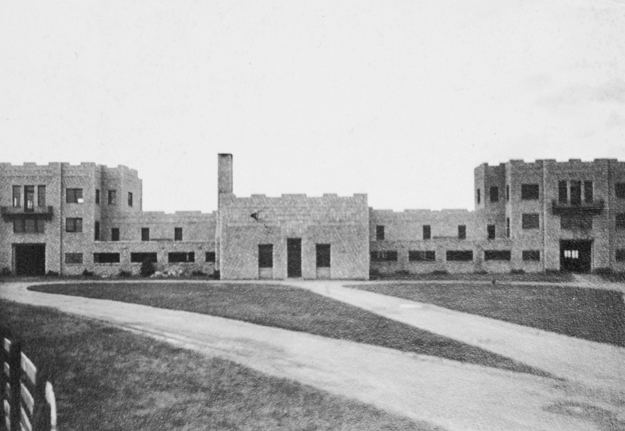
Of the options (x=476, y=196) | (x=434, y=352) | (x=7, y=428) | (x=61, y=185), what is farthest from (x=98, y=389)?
(x=476, y=196)

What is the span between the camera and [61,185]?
Result: 40969 millimetres

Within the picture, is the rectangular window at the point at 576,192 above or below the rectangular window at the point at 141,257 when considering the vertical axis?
above

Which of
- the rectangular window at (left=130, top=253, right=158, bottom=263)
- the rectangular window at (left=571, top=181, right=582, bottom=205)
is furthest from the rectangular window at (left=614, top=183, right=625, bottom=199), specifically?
the rectangular window at (left=130, top=253, right=158, bottom=263)

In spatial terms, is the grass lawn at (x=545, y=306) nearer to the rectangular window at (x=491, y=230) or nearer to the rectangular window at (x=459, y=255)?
the rectangular window at (x=459, y=255)

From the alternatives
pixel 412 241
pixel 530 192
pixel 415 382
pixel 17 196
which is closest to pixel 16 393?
pixel 415 382

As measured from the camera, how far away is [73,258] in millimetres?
40625

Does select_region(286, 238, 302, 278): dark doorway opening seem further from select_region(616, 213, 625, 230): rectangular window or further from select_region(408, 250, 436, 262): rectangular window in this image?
select_region(616, 213, 625, 230): rectangular window

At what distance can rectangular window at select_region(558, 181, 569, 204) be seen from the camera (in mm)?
40531

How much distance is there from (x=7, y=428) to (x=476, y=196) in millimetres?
46207

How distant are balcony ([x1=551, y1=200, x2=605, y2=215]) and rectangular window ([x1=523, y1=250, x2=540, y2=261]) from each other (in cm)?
352

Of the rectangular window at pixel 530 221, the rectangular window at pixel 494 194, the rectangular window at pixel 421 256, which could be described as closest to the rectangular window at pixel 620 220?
the rectangular window at pixel 530 221

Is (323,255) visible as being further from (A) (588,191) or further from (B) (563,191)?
(A) (588,191)

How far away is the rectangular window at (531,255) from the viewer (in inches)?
1599

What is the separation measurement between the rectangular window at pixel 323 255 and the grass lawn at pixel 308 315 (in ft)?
30.6
